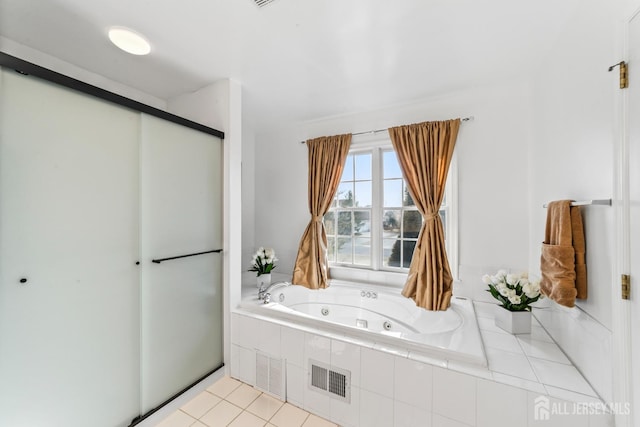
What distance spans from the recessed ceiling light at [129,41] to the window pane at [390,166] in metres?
2.16

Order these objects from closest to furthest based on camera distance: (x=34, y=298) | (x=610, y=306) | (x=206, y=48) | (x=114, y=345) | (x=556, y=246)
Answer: (x=610, y=306) → (x=34, y=298) → (x=556, y=246) → (x=114, y=345) → (x=206, y=48)

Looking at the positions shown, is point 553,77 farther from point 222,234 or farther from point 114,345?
point 114,345

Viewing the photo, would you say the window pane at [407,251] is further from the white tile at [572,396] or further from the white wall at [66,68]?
the white wall at [66,68]

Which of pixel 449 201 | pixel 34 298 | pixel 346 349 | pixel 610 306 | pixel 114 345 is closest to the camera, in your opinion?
pixel 610 306

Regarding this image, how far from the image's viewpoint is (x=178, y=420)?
1.50 meters

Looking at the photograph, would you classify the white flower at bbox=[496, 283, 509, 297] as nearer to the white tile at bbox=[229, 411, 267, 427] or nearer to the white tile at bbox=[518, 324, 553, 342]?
the white tile at bbox=[518, 324, 553, 342]

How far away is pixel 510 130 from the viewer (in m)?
1.96

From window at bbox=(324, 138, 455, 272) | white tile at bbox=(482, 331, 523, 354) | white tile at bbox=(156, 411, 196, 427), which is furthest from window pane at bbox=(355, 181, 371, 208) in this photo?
white tile at bbox=(156, 411, 196, 427)

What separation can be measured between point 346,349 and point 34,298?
62.8 inches

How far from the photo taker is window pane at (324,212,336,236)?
9.24ft

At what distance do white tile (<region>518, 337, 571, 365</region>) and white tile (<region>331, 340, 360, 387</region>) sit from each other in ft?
3.19

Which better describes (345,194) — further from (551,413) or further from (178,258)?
(551,413)

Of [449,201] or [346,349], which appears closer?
[346,349]

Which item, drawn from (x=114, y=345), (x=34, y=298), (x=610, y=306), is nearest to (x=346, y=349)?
(x=610, y=306)
